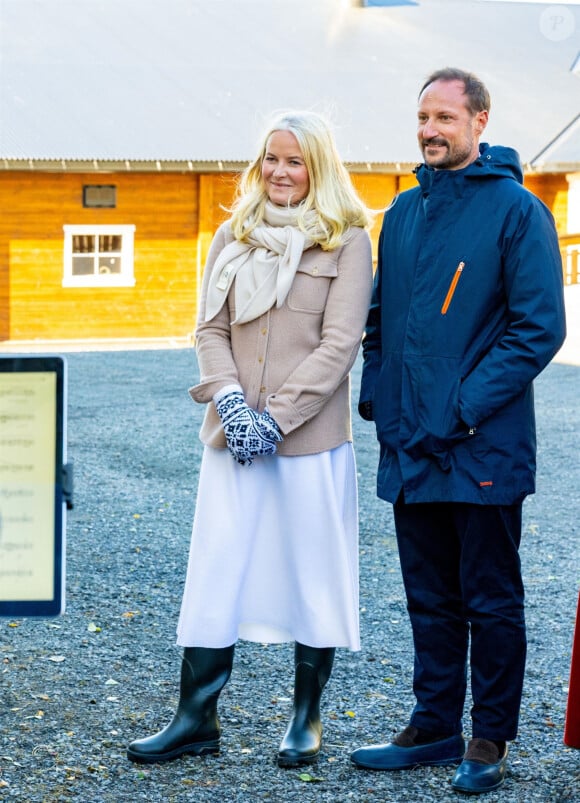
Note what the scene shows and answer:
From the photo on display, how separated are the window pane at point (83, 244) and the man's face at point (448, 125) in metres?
15.6

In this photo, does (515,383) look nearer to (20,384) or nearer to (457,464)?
(457,464)

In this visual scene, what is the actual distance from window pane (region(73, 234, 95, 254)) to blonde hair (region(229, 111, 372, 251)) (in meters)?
15.2

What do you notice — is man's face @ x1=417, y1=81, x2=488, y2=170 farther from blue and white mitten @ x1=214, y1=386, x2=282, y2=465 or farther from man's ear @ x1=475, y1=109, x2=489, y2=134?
blue and white mitten @ x1=214, y1=386, x2=282, y2=465

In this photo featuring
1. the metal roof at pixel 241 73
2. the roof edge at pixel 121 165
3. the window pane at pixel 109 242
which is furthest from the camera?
the window pane at pixel 109 242

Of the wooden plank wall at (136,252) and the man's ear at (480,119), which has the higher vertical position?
the wooden plank wall at (136,252)

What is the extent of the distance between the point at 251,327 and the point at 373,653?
1.73m

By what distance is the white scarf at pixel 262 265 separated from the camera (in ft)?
11.4

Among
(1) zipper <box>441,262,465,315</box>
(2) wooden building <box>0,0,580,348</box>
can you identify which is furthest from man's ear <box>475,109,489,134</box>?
(2) wooden building <box>0,0,580,348</box>

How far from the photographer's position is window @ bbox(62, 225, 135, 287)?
18438 mm

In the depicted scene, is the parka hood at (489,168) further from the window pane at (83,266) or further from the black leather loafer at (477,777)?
the window pane at (83,266)

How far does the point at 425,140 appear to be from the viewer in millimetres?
3355

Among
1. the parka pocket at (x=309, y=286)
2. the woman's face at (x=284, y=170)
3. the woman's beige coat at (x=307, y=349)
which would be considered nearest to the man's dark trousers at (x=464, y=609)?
the woman's beige coat at (x=307, y=349)

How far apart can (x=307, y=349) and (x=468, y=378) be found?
0.50m

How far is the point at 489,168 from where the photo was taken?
3340 millimetres
